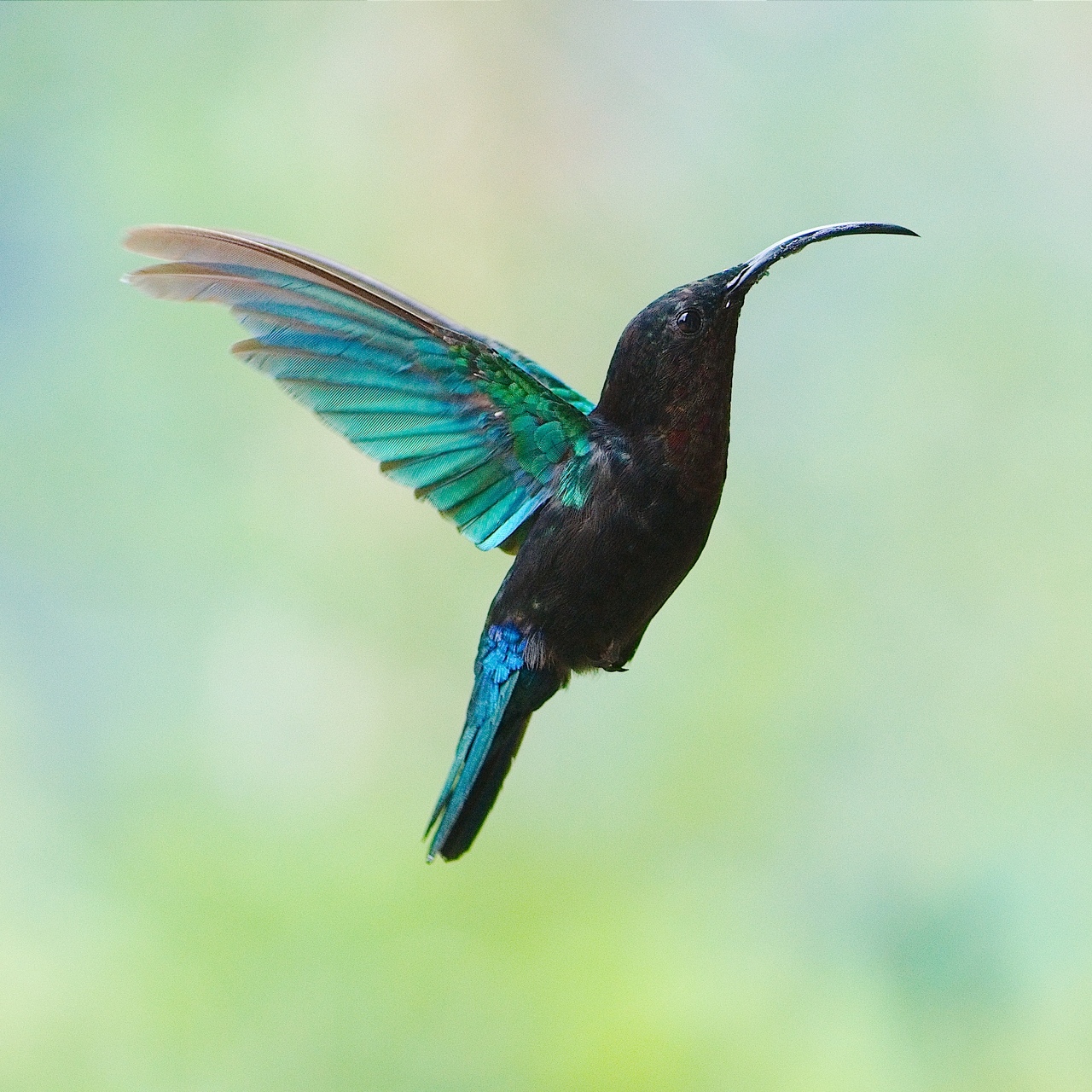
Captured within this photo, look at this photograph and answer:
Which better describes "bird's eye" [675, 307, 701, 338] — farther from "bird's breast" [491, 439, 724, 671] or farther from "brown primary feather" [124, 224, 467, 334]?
"brown primary feather" [124, 224, 467, 334]

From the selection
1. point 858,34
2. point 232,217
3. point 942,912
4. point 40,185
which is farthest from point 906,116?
point 40,185

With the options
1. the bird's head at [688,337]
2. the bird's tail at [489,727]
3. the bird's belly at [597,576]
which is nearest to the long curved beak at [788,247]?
the bird's head at [688,337]

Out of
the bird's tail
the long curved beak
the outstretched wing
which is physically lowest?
the bird's tail

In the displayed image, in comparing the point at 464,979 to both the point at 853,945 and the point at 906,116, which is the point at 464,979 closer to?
the point at 853,945

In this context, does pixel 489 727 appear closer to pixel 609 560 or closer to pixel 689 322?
pixel 609 560

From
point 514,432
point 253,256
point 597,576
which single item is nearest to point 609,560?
point 597,576

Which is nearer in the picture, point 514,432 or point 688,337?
point 688,337

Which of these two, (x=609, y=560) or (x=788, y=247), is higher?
(x=788, y=247)

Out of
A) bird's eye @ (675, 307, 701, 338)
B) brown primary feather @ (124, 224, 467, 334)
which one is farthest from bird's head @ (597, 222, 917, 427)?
brown primary feather @ (124, 224, 467, 334)
